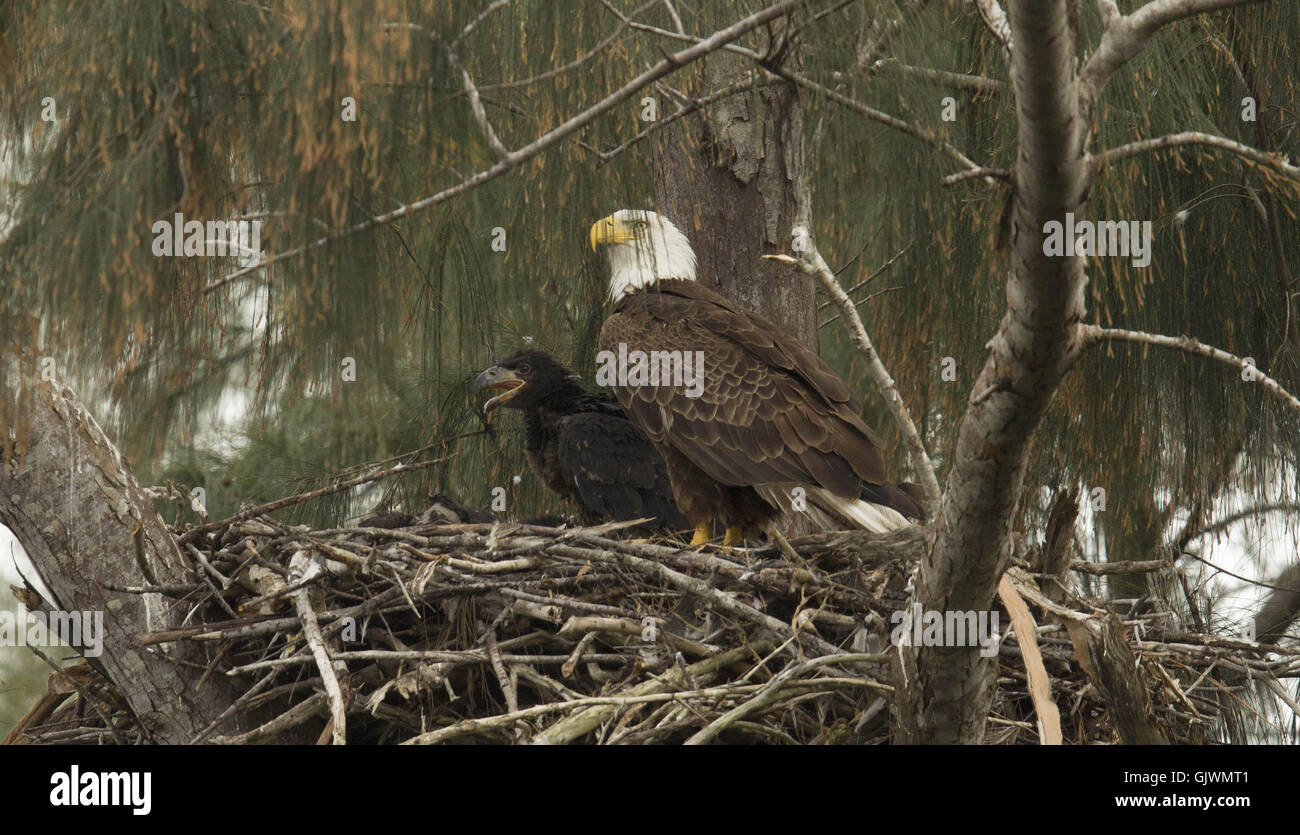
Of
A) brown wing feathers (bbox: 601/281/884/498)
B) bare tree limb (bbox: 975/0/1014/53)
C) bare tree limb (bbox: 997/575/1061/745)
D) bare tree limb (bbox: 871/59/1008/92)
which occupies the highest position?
bare tree limb (bbox: 871/59/1008/92)

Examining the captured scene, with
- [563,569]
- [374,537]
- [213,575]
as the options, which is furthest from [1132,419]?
[213,575]

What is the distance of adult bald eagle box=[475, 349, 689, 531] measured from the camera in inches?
198

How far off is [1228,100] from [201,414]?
3650 mm

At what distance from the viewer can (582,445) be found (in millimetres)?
5066

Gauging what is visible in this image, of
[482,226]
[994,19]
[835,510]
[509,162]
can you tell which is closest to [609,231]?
[482,226]

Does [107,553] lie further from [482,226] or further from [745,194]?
[745,194]

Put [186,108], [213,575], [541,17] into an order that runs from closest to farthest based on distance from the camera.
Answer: [186,108] < [541,17] < [213,575]

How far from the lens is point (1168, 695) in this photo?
332cm

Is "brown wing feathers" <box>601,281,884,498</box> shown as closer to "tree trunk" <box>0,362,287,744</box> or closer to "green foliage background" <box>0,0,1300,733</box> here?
"green foliage background" <box>0,0,1300,733</box>

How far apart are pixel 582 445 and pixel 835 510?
1.08 metres

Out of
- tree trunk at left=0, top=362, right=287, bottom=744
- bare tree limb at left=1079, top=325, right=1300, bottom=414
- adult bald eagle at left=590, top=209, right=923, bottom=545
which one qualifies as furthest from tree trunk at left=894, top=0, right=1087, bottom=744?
tree trunk at left=0, top=362, right=287, bottom=744

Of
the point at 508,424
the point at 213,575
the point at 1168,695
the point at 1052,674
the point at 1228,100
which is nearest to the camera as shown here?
the point at 1168,695

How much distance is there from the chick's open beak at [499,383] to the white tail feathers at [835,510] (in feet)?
3.53

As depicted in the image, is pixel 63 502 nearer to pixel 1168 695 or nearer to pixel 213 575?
pixel 213 575
